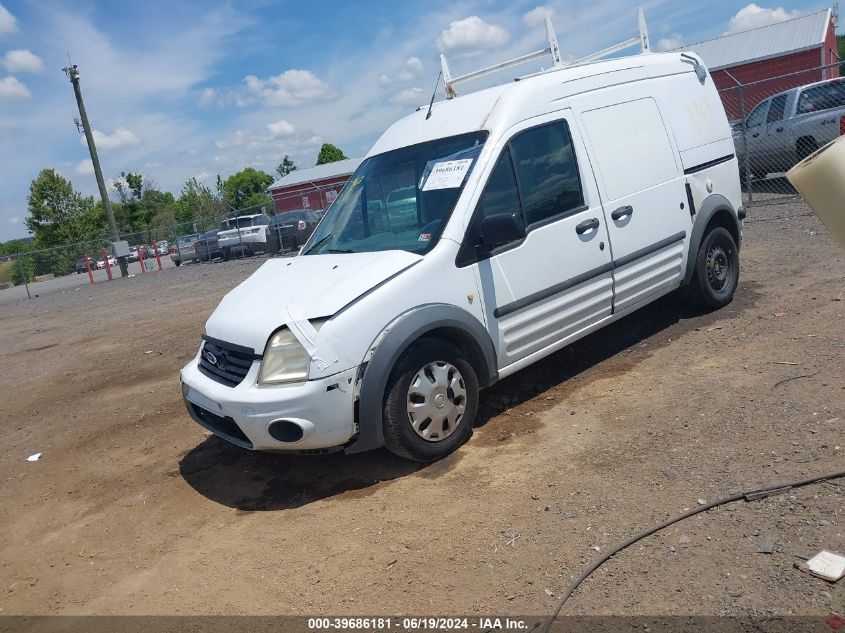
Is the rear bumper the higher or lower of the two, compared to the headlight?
lower

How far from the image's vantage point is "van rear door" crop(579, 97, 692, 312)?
536cm

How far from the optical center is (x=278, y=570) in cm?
347

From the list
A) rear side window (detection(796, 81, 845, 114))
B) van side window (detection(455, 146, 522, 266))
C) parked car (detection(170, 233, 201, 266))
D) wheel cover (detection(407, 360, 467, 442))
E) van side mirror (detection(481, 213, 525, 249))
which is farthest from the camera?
parked car (detection(170, 233, 201, 266))

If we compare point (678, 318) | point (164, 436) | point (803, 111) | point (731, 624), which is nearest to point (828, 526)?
point (731, 624)

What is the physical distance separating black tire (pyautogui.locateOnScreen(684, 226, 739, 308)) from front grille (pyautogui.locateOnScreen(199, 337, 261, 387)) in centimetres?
411

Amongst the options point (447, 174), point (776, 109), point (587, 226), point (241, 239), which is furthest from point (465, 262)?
point (241, 239)

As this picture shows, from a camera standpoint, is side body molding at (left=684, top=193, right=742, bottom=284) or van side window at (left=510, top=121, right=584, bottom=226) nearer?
van side window at (left=510, top=121, right=584, bottom=226)

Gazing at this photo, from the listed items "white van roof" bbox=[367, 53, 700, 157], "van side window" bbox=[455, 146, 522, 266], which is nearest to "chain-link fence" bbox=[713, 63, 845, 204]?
"white van roof" bbox=[367, 53, 700, 157]

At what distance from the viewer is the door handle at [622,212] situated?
533 cm

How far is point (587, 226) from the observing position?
16.7 ft

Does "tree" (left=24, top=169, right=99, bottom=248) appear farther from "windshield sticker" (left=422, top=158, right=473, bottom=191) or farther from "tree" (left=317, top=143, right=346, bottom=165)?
"windshield sticker" (left=422, top=158, right=473, bottom=191)

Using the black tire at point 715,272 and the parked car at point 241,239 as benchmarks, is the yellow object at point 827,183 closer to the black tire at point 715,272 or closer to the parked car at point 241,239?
the black tire at point 715,272

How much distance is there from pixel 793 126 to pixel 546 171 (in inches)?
439

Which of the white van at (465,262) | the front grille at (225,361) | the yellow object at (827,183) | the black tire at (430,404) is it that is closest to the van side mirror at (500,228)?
the white van at (465,262)
